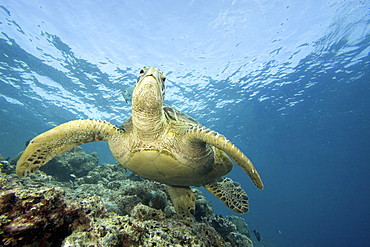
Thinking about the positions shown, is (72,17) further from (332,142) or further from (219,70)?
(332,142)

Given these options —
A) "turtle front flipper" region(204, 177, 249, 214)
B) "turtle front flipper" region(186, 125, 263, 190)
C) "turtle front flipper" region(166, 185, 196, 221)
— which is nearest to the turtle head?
"turtle front flipper" region(186, 125, 263, 190)

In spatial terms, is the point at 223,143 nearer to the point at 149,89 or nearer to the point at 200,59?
the point at 149,89

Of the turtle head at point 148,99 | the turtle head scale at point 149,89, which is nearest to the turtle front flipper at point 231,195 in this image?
the turtle head at point 148,99

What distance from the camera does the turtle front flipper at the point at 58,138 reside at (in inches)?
126

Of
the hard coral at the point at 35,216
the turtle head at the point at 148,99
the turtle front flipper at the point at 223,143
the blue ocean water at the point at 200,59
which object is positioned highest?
the blue ocean water at the point at 200,59

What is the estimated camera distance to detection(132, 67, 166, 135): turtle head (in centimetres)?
273

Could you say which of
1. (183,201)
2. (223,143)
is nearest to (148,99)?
(223,143)

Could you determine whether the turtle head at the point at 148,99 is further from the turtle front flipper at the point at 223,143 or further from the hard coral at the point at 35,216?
the hard coral at the point at 35,216

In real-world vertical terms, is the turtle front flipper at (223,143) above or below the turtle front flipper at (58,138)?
above

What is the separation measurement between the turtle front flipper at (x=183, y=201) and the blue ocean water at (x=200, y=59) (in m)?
12.7

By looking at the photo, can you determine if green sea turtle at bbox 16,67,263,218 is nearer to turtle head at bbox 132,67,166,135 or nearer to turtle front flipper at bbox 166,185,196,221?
turtle head at bbox 132,67,166,135

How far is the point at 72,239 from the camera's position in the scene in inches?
50.8

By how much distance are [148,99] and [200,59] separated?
47.6ft

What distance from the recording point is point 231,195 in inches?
213
